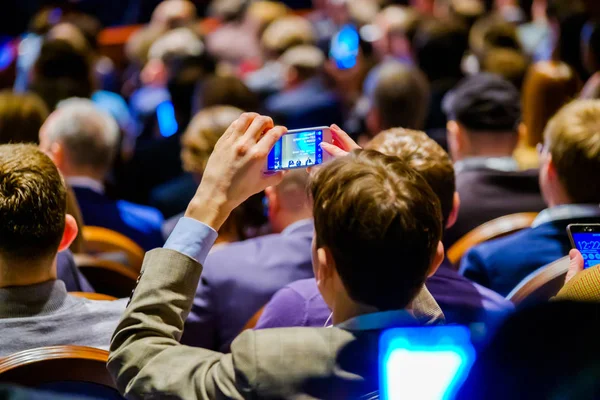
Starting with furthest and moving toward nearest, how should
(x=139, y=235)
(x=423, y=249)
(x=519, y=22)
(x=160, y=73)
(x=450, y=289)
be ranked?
(x=519, y=22) < (x=160, y=73) < (x=139, y=235) < (x=450, y=289) < (x=423, y=249)

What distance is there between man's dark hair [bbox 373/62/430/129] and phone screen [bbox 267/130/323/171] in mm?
2683

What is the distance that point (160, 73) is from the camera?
631cm

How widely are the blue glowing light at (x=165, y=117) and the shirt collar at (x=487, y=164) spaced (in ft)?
7.84

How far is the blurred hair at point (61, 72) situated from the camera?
208 inches

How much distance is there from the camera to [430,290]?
7.12 feet

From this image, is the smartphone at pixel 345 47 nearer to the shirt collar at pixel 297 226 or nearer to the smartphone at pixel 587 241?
the shirt collar at pixel 297 226

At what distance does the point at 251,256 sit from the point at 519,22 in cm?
608

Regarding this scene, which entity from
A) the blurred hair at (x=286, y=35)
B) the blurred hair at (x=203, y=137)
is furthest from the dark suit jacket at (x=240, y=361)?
the blurred hair at (x=286, y=35)

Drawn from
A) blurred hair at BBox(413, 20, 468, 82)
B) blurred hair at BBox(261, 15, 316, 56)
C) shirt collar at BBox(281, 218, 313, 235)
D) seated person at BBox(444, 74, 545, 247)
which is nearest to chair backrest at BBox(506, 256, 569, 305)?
shirt collar at BBox(281, 218, 313, 235)

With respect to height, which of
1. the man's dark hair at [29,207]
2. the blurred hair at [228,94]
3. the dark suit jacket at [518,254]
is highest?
the man's dark hair at [29,207]

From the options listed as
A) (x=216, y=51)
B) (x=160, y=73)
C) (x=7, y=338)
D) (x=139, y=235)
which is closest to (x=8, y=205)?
(x=7, y=338)

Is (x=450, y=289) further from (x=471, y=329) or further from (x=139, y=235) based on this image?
(x=139, y=235)

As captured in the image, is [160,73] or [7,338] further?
[160,73]

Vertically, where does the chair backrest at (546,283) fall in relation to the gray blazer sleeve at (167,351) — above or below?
below
